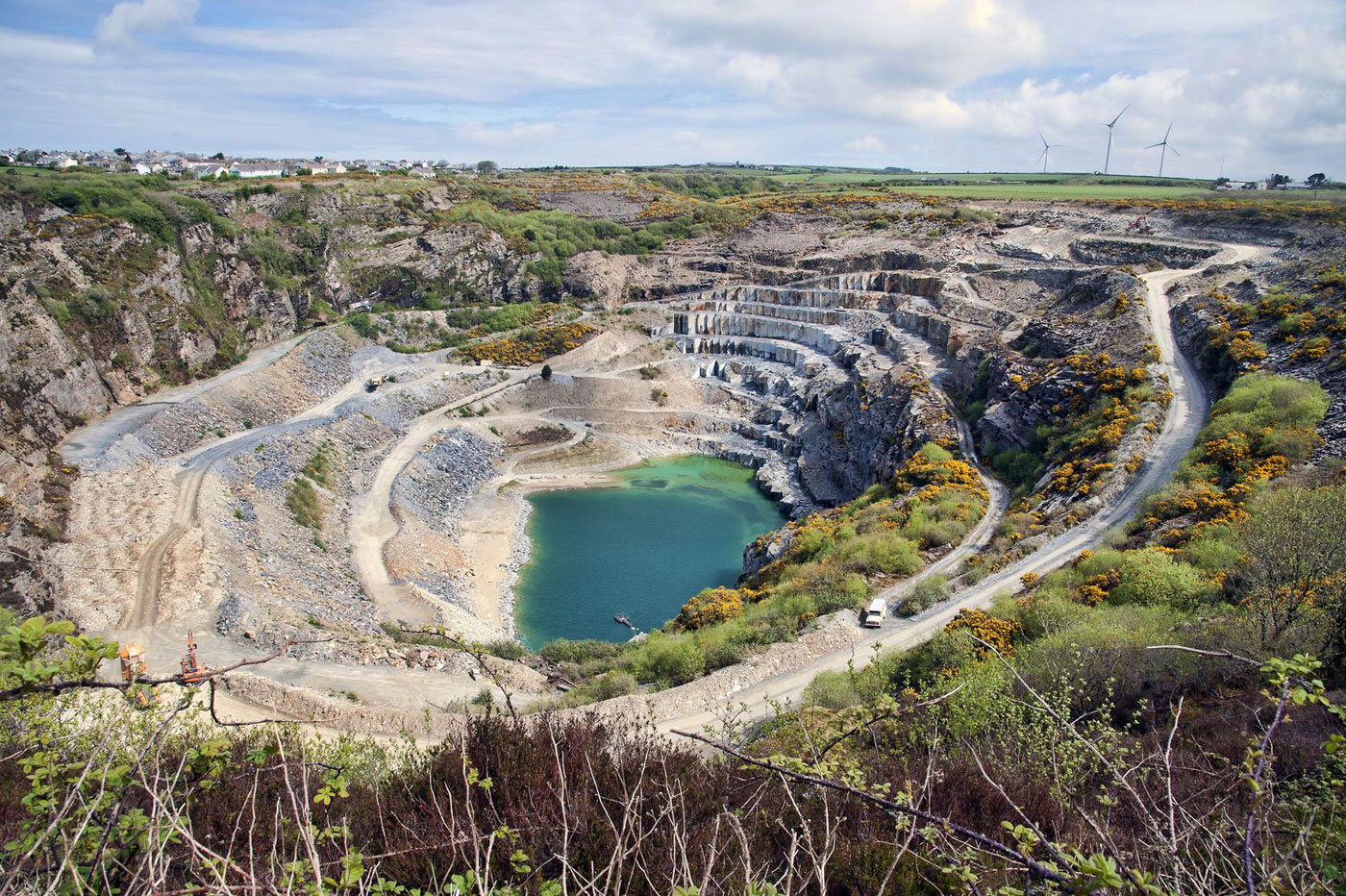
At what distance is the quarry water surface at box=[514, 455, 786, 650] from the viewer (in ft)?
105

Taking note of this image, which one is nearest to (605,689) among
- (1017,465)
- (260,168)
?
(1017,465)

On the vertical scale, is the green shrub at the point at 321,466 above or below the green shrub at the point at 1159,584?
below

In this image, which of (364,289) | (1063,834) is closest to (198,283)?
(364,289)

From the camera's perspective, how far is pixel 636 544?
128ft

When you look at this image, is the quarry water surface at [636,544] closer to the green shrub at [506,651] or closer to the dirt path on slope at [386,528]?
the green shrub at [506,651]

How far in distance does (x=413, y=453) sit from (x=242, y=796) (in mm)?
39465

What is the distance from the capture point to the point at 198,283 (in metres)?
52.0

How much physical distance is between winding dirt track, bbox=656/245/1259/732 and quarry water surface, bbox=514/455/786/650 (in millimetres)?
12477

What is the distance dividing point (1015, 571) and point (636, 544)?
21.1m

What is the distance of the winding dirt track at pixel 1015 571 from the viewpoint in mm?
17516

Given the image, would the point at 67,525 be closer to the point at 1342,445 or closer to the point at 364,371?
the point at 364,371

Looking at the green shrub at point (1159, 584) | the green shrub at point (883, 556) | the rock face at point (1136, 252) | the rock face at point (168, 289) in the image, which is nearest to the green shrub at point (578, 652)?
the green shrub at point (883, 556)

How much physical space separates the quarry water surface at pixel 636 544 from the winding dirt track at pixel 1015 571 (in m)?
12.5

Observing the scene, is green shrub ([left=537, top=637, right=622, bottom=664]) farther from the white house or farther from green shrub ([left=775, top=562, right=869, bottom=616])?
the white house
